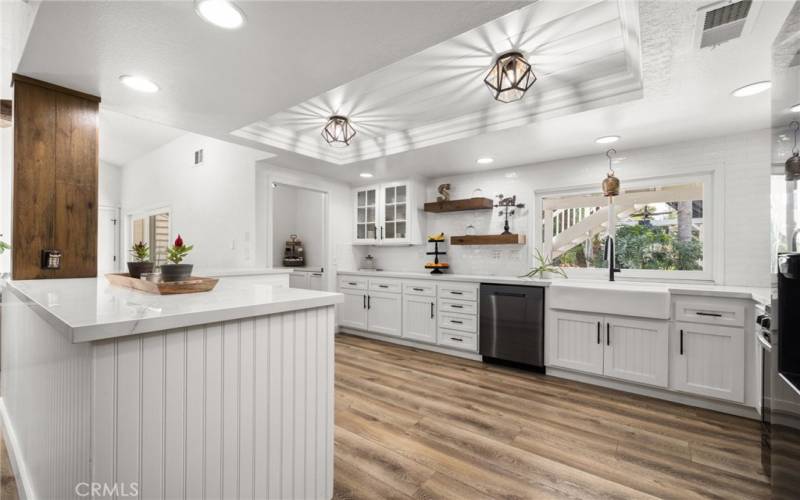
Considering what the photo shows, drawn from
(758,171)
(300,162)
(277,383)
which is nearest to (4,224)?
(300,162)

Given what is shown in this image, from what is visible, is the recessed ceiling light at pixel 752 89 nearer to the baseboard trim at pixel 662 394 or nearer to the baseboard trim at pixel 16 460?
the baseboard trim at pixel 662 394

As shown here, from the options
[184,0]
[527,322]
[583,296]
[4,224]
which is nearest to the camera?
[184,0]

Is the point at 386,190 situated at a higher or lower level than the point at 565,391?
higher

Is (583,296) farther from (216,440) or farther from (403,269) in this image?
(216,440)

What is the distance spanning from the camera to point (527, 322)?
11.0 feet

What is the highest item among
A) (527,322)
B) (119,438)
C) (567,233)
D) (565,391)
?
(567,233)

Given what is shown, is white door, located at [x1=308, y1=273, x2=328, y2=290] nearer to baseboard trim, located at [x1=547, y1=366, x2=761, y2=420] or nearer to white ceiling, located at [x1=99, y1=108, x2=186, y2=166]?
white ceiling, located at [x1=99, y1=108, x2=186, y2=166]

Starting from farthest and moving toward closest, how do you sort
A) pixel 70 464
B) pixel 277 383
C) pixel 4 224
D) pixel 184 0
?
pixel 4 224
pixel 184 0
pixel 277 383
pixel 70 464

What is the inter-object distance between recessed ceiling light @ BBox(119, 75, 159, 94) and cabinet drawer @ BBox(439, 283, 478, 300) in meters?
3.03

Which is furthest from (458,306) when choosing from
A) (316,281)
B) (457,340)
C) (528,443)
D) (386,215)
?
(316,281)

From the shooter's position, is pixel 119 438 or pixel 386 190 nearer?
pixel 119 438

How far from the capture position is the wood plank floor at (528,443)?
1.71 meters

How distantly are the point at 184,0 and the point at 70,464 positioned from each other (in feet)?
5.46

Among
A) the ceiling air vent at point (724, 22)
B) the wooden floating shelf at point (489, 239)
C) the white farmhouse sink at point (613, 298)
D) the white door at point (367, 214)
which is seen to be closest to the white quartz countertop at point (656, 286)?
the white farmhouse sink at point (613, 298)
